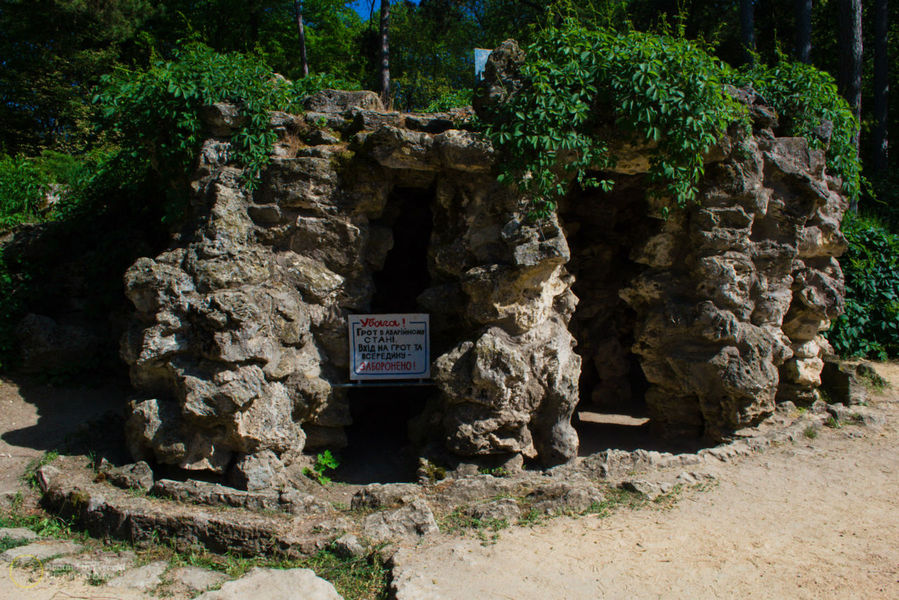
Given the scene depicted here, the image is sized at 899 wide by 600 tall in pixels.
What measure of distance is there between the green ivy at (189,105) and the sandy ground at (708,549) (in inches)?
122

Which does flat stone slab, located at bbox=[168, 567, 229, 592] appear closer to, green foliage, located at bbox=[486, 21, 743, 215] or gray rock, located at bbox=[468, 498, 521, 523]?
gray rock, located at bbox=[468, 498, 521, 523]

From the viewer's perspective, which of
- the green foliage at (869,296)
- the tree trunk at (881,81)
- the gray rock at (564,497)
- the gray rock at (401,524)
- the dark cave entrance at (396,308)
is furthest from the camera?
the tree trunk at (881,81)

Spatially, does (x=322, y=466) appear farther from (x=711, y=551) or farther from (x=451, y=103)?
(x=451, y=103)

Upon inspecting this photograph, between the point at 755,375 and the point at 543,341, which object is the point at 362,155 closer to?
the point at 543,341

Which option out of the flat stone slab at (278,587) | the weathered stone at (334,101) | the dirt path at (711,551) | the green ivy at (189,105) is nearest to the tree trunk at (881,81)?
the dirt path at (711,551)

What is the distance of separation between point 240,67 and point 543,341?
165 inches

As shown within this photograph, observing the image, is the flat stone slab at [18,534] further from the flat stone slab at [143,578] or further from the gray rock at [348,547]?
the gray rock at [348,547]

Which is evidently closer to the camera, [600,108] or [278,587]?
[278,587]

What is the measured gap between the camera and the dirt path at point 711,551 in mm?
4152

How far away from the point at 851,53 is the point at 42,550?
14.3 meters

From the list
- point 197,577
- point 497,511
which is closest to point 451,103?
point 497,511

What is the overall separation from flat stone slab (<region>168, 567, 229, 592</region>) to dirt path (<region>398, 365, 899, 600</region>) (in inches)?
52.2

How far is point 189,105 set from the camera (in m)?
6.18

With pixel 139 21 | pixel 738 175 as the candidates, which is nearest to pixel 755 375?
pixel 738 175
